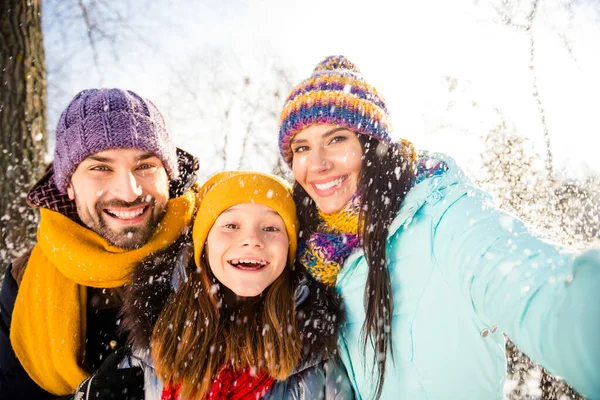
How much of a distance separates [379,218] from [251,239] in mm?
676

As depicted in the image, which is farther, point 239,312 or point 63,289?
point 63,289

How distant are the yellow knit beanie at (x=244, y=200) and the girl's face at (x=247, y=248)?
0.11 ft

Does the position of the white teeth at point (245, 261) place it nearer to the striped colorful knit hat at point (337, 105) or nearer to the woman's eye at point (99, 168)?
the striped colorful knit hat at point (337, 105)

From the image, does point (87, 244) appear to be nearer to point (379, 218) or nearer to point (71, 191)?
point (71, 191)

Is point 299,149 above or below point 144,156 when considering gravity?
below

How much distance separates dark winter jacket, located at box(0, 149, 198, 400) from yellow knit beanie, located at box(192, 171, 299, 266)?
721mm

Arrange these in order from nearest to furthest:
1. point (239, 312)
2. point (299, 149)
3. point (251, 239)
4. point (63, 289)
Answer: point (251, 239)
point (239, 312)
point (299, 149)
point (63, 289)

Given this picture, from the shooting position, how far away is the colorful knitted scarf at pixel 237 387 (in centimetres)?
205

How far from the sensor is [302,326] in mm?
2145

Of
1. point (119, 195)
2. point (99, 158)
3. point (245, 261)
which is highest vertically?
point (99, 158)

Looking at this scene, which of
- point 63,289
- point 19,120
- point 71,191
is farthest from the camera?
point 19,120

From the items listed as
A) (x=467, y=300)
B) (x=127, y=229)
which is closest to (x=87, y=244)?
(x=127, y=229)

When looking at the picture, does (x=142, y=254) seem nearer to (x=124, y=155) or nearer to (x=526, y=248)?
(x=124, y=155)

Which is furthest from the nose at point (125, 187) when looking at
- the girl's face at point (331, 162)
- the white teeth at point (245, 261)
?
the girl's face at point (331, 162)
